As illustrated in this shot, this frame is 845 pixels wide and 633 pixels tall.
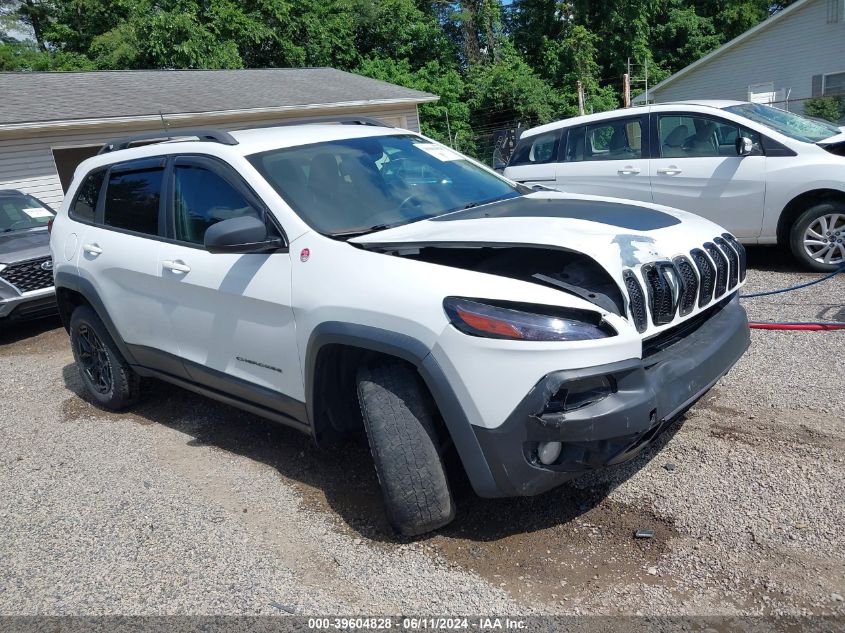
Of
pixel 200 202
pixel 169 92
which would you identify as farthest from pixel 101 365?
A: pixel 169 92

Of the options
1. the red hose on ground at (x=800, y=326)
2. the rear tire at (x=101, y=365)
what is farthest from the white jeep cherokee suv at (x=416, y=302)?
the red hose on ground at (x=800, y=326)

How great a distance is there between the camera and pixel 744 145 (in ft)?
22.7

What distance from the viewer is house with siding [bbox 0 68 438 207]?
1355 cm

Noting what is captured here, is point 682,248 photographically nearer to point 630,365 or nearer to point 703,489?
point 630,365

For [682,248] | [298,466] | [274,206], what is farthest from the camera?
[298,466]

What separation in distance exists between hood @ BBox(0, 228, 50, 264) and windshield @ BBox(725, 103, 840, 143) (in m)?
7.57

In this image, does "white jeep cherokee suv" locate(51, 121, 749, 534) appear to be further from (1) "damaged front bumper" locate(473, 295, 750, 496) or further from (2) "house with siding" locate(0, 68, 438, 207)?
(2) "house with siding" locate(0, 68, 438, 207)

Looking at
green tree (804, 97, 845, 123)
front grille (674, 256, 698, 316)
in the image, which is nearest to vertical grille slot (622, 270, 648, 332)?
front grille (674, 256, 698, 316)

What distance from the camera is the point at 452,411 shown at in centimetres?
290

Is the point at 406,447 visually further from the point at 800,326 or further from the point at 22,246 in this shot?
Answer: the point at 22,246

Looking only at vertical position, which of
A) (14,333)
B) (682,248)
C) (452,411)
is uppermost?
(682,248)

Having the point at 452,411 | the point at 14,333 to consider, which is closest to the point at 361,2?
the point at 14,333

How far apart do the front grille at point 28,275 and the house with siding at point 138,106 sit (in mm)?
3543

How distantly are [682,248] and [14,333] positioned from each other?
817 cm
